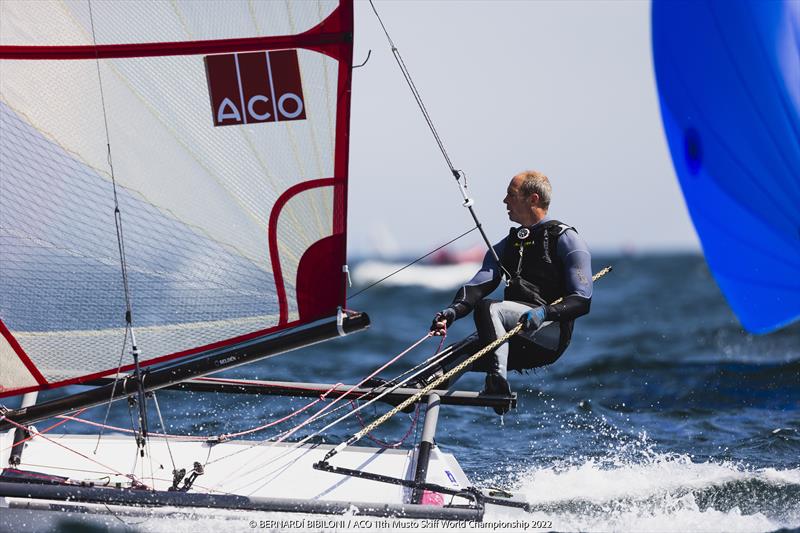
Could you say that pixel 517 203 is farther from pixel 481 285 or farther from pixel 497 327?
pixel 497 327

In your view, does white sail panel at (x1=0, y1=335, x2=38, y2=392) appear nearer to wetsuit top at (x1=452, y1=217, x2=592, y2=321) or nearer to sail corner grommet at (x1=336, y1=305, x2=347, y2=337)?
sail corner grommet at (x1=336, y1=305, x2=347, y2=337)

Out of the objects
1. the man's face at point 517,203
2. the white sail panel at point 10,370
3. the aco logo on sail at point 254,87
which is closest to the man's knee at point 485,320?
the man's face at point 517,203

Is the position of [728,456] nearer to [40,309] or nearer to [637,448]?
[637,448]

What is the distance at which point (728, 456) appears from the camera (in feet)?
19.9

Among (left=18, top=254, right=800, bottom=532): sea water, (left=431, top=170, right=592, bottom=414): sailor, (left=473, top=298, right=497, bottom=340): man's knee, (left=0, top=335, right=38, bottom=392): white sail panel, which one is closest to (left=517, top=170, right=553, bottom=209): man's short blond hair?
(left=431, top=170, right=592, bottom=414): sailor

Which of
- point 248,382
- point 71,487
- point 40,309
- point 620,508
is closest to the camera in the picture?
point 71,487

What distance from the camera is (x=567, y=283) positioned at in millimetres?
4961

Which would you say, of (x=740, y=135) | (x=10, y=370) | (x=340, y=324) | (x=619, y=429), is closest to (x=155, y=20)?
(x=340, y=324)

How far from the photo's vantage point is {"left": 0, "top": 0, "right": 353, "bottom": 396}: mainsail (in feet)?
13.8

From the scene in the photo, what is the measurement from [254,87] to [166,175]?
559 millimetres

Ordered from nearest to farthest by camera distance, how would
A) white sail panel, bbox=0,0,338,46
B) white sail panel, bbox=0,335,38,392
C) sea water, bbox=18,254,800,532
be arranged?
white sail panel, bbox=0,0,338,46 → white sail panel, bbox=0,335,38,392 → sea water, bbox=18,254,800,532

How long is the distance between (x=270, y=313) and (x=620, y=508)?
196 centimetres

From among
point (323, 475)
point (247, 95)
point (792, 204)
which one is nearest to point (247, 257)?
point (247, 95)

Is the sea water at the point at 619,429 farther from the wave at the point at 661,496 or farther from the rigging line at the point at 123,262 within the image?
the rigging line at the point at 123,262
